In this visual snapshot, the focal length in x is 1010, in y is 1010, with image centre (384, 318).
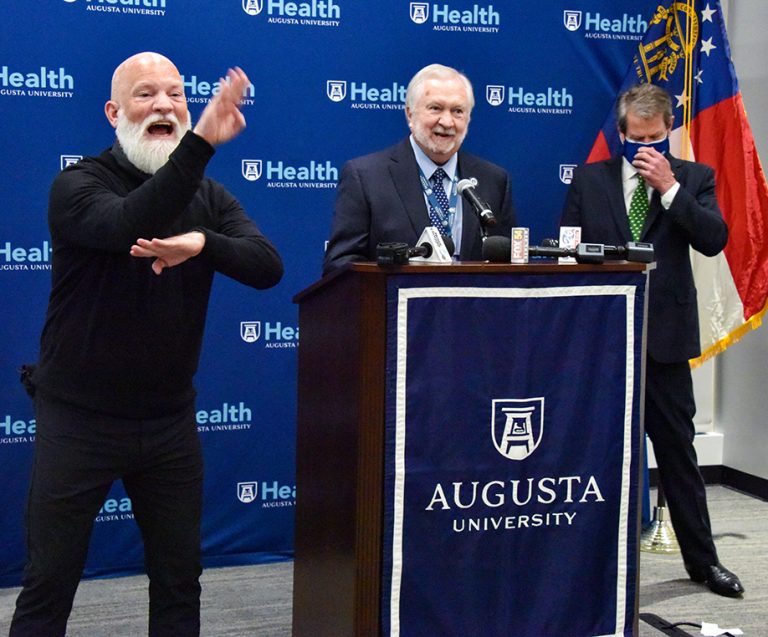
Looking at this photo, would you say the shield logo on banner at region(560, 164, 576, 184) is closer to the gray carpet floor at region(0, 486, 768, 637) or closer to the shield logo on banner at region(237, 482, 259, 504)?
the gray carpet floor at region(0, 486, 768, 637)

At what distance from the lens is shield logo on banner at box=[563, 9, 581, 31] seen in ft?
14.8

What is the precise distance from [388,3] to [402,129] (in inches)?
20.7

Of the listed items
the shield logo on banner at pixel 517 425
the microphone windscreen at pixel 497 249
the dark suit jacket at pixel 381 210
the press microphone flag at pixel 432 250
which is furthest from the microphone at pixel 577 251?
the dark suit jacket at pixel 381 210

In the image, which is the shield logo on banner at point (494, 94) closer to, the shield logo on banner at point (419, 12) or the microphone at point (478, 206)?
the shield logo on banner at point (419, 12)

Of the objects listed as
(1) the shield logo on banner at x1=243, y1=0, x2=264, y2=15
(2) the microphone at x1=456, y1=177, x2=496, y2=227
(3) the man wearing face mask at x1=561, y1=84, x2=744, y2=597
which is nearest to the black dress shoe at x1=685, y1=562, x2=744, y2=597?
(3) the man wearing face mask at x1=561, y1=84, x2=744, y2=597

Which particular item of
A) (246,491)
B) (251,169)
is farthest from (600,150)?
(246,491)

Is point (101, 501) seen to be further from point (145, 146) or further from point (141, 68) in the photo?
point (141, 68)

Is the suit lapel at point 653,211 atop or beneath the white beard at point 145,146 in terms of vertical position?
beneath

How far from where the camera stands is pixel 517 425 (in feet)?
7.56

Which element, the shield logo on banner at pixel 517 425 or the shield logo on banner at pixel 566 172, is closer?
the shield logo on banner at pixel 517 425

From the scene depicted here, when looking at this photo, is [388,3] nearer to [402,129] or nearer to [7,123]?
[402,129]

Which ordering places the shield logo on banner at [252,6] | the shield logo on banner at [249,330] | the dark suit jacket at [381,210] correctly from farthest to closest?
the shield logo on banner at [249,330], the shield logo on banner at [252,6], the dark suit jacket at [381,210]

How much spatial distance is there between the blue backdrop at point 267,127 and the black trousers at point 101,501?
155 cm

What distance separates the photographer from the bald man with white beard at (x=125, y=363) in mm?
2373
